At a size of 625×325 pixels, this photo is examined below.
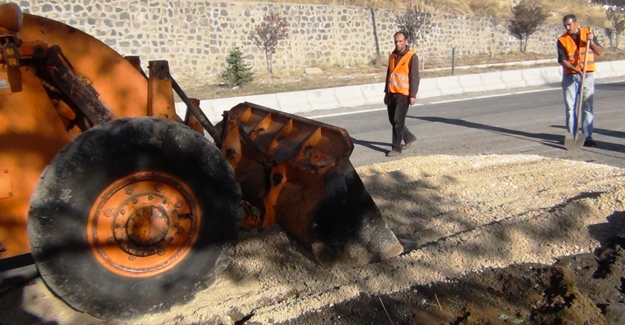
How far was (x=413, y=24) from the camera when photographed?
24.1 meters

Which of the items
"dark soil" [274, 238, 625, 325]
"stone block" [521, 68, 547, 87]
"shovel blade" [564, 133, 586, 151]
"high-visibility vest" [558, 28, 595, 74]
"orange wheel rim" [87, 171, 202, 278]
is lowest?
"stone block" [521, 68, 547, 87]

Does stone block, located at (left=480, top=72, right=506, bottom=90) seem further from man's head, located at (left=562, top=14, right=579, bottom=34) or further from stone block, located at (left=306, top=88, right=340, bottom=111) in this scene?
man's head, located at (left=562, top=14, right=579, bottom=34)

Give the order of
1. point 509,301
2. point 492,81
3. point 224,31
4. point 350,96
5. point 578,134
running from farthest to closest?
point 224,31 → point 492,81 → point 350,96 → point 578,134 → point 509,301

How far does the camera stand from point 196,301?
12.7 feet

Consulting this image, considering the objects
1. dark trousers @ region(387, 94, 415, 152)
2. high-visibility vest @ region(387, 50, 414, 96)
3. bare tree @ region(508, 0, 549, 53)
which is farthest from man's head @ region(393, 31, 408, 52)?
bare tree @ region(508, 0, 549, 53)

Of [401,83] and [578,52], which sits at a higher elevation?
[578,52]

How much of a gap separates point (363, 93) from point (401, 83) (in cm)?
677

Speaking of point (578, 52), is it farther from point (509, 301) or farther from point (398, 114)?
point (509, 301)

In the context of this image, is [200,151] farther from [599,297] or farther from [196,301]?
[599,297]

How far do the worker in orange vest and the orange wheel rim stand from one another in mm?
5176

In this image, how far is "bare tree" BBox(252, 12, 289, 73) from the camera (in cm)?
2092

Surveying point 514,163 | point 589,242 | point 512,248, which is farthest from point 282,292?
point 514,163

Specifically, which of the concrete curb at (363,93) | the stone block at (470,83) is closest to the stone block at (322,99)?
the concrete curb at (363,93)

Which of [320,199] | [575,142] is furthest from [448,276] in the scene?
[575,142]
